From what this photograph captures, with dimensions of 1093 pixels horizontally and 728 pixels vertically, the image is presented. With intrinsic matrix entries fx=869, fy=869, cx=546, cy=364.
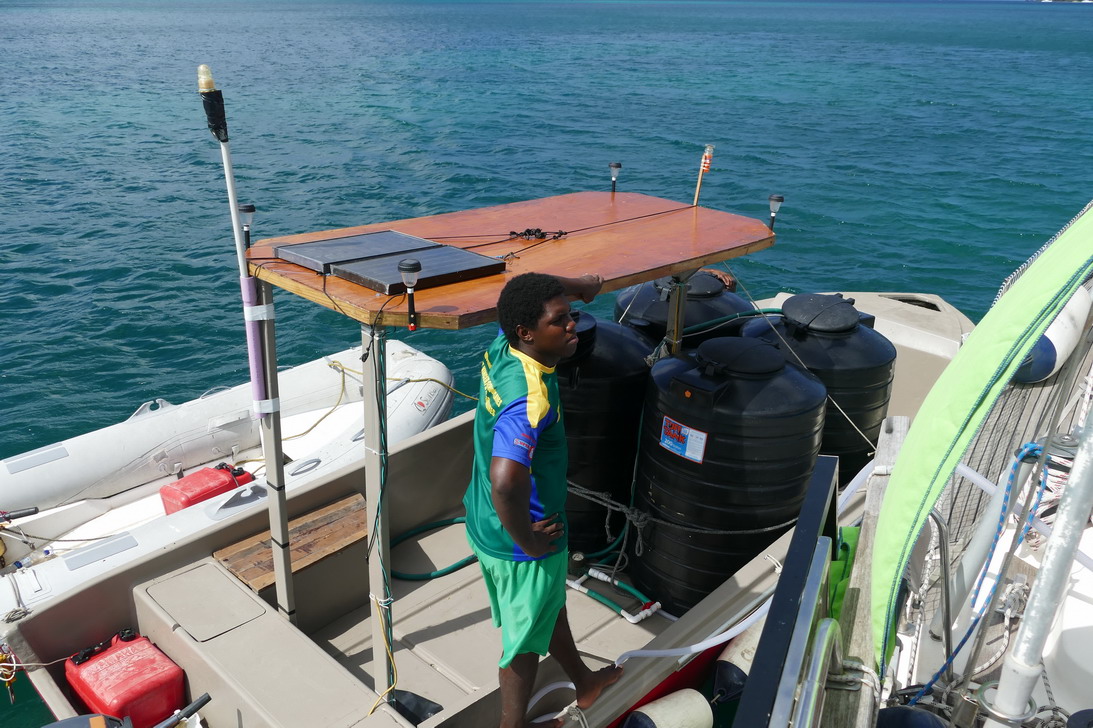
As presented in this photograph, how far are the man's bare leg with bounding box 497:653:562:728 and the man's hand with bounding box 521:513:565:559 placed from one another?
0.45 meters

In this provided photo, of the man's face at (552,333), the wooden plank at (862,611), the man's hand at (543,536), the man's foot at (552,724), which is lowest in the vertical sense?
the man's foot at (552,724)

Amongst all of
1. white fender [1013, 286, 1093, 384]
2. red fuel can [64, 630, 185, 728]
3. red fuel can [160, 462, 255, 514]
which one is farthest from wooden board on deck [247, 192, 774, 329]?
red fuel can [160, 462, 255, 514]

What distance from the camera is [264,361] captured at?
3.79 m

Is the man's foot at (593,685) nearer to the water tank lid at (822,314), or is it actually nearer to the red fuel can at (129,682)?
the red fuel can at (129,682)

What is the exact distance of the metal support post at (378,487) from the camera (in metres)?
3.25

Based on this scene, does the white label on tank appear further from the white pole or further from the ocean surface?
the ocean surface

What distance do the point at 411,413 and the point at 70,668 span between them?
4288mm

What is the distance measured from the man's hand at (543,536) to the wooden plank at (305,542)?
5.73 ft

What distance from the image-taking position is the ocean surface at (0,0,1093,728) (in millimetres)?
13539

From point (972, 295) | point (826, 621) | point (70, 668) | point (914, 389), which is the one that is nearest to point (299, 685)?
point (70, 668)

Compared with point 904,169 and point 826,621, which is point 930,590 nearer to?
point 826,621

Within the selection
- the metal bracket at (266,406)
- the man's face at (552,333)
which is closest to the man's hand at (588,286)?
the man's face at (552,333)

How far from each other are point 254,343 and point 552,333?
145 centimetres

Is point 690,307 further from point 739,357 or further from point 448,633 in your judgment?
point 448,633
